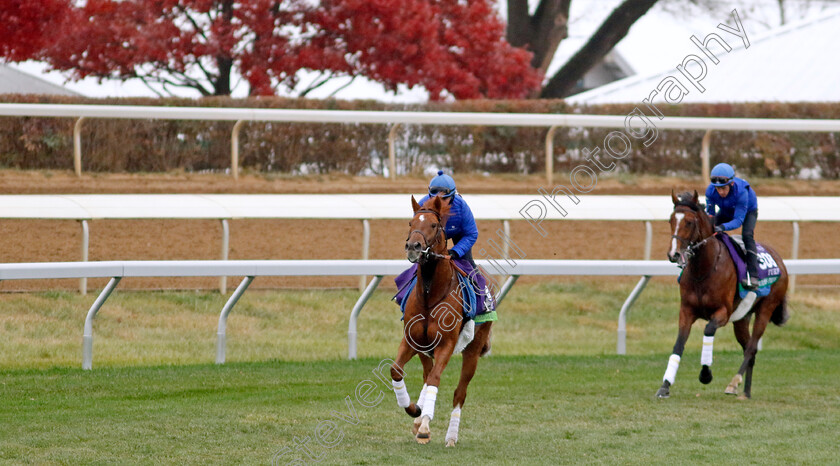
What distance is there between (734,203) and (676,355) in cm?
152

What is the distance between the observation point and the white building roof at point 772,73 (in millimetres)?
19875

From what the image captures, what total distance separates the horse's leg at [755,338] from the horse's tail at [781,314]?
0.38 ft

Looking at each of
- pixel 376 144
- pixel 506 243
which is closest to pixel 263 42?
pixel 376 144

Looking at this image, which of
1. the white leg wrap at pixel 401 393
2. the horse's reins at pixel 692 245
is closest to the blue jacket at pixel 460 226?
the white leg wrap at pixel 401 393

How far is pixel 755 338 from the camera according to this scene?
31.6ft

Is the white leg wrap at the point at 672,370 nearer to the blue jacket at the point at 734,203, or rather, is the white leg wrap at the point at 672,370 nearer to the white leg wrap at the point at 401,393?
the blue jacket at the point at 734,203

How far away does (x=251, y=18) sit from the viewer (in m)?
16.3

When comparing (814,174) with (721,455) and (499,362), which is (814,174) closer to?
(499,362)

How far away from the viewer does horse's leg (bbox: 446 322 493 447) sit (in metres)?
6.88

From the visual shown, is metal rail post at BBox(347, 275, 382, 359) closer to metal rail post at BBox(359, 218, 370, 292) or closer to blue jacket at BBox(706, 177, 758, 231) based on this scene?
metal rail post at BBox(359, 218, 370, 292)

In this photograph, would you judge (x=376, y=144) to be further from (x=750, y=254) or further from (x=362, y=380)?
(x=750, y=254)

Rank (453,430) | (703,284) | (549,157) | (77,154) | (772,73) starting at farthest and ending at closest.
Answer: (772,73)
(549,157)
(77,154)
(703,284)
(453,430)

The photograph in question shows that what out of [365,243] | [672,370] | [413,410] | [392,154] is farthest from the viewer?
[392,154]

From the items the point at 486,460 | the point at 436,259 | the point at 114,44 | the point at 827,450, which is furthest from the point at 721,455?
the point at 114,44
